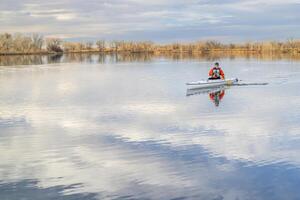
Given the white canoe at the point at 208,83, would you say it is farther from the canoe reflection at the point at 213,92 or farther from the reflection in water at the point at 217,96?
the reflection in water at the point at 217,96

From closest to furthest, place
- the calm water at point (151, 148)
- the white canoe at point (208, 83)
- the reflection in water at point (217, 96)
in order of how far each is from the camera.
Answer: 1. the calm water at point (151, 148)
2. the reflection in water at point (217, 96)
3. the white canoe at point (208, 83)

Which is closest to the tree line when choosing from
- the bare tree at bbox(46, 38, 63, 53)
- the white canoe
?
the bare tree at bbox(46, 38, 63, 53)

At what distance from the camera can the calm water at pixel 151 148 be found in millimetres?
8117

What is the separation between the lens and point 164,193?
781cm

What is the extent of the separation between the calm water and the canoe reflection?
385 mm

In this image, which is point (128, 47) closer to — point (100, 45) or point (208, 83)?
point (100, 45)

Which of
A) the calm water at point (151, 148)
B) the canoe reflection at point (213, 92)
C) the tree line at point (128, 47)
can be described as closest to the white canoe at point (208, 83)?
the canoe reflection at point (213, 92)

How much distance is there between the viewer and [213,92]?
23781 mm

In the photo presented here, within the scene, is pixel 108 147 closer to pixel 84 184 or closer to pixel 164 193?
pixel 84 184

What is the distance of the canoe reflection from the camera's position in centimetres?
2066

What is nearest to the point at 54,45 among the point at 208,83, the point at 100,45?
the point at 100,45

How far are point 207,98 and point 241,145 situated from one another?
33.1ft

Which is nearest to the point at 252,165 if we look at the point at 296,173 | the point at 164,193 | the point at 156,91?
the point at 296,173

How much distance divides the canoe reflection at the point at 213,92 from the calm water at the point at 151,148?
1.26ft
